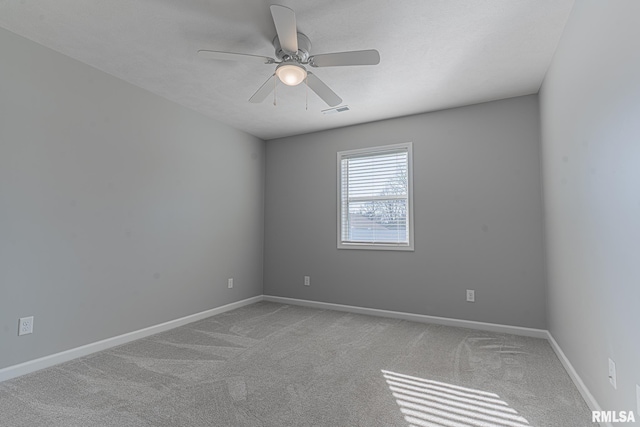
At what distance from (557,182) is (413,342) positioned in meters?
1.87

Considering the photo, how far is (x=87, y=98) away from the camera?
2.77 m

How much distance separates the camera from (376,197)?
4.17 metres

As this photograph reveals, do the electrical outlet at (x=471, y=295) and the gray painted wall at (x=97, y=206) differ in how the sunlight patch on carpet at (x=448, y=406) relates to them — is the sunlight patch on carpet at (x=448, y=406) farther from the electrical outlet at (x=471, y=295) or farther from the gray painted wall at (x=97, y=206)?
the gray painted wall at (x=97, y=206)

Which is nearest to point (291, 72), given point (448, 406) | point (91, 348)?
point (448, 406)

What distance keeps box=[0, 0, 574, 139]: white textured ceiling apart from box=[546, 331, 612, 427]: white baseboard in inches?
95.0

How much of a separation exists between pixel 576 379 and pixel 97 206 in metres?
3.95

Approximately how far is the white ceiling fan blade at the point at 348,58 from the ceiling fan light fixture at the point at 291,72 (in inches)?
3.9

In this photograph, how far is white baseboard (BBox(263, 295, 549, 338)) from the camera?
10.6ft

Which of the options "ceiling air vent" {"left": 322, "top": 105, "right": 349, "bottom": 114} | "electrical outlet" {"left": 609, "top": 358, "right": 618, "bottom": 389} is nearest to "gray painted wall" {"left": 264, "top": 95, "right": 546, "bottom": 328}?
"ceiling air vent" {"left": 322, "top": 105, "right": 349, "bottom": 114}

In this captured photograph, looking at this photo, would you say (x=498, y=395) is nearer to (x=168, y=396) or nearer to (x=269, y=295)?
(x=168, y=396)

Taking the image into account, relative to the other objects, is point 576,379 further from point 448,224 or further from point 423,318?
point 448,224

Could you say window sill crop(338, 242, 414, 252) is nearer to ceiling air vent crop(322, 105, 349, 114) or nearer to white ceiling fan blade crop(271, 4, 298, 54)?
ceiling air vent crop(322, 105, 349, 114)

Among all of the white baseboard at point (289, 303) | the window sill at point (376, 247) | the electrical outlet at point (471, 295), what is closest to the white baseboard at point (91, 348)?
the white baseboard at point (289, 303)

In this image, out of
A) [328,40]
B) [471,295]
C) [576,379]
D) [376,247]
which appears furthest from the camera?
[376,247]
